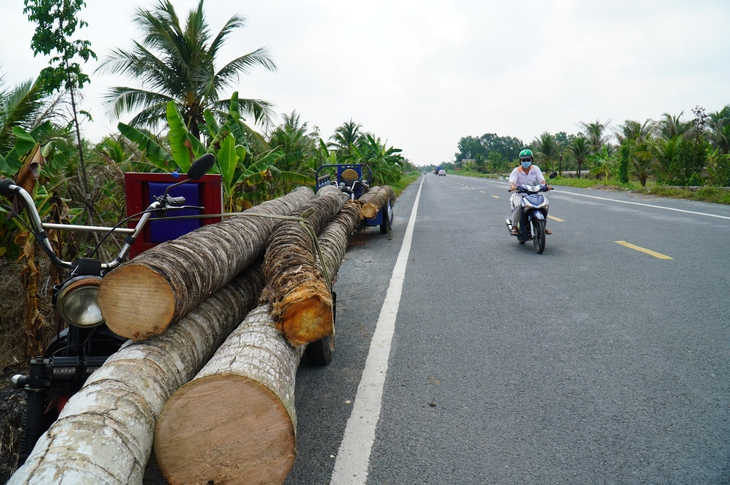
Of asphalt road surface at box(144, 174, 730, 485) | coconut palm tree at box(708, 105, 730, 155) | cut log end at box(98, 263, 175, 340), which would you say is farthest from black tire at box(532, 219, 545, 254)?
coconut palm tree at box(708, 105, 730, 155)

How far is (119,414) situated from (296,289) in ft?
3.90

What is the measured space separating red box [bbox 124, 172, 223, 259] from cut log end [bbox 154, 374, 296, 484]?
84.4 inches

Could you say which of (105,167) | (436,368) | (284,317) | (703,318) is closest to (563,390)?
(436,368)

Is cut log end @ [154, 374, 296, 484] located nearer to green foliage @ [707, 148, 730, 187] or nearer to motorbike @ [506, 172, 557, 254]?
motorbike @ [506, 172, 557, 254]

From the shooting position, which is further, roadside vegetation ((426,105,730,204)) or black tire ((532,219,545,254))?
roadside vegetation ((426,105,730,204))

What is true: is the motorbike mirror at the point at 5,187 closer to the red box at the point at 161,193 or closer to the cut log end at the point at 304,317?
the cut log end at the point at 304,317

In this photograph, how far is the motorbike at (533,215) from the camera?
29.7ft

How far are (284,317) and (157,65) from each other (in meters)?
19.8

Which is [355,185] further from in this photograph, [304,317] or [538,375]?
[304,317]

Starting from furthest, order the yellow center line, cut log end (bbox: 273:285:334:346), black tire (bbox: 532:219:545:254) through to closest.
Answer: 1. black tire (bbox: 532:219:545:254)
2. the yellow center line
3. cut log end (bbox: 273:285:334:346)

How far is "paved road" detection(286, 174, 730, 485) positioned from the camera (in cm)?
291

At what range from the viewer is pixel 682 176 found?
25406 mm

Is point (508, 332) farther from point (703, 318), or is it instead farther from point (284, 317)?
point (284, 317)

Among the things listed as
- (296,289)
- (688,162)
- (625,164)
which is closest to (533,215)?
(296,289)
